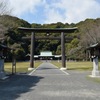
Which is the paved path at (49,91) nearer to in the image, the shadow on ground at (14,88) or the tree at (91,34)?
the shadow on ground at (14,88)

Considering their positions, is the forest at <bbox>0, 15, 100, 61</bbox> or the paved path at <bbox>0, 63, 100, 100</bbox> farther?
the forest at <bbox>0, 15, 100, 61</bbox>

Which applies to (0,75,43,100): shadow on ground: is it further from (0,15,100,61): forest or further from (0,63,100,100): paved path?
(0,15,100,61): forest

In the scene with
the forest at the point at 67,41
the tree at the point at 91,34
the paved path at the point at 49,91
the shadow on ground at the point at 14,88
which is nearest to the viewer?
the paved path at the point at 49,91

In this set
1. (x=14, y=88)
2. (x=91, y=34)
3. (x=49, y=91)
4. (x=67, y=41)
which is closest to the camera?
(x=49, y=91)

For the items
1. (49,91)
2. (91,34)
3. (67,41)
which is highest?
(91,34)

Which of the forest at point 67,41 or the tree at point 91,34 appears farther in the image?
the forest at point 67,41

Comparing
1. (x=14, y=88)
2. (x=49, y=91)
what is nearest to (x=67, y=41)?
(x=14, y=88)

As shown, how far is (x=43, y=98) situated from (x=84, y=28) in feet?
213

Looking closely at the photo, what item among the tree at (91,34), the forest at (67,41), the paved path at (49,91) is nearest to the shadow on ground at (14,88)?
the paved path at (49,91)

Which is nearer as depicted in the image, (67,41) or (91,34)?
(91,34)

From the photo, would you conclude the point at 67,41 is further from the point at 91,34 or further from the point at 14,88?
the point at 14,88

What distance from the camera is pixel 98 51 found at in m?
26.9

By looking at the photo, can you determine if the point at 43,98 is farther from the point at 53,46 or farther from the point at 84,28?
the point at 53,46

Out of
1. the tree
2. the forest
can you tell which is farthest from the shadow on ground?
the tree
